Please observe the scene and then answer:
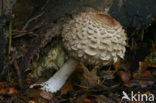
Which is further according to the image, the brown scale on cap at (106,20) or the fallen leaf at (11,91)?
the fallen leaf at (11,91)

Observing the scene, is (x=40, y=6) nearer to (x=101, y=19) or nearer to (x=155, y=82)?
(x=101, y=19)

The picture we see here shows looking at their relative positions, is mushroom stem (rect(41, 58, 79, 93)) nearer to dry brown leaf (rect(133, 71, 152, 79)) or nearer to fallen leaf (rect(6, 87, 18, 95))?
fallen leaf (rect(6, 87, 18, 95))

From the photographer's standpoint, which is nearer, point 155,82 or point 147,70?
point 155,82

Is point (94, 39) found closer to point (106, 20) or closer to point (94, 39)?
point (94, 39)

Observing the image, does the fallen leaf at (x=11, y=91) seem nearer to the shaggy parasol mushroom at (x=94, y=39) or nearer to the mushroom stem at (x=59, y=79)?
the mushroom stem at (x=59, y=79)

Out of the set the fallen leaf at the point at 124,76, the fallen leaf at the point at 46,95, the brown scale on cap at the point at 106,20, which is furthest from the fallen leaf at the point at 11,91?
the fallen leaf at the point at 124,76

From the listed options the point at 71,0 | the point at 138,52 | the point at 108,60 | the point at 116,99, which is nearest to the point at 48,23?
the point at 71,0

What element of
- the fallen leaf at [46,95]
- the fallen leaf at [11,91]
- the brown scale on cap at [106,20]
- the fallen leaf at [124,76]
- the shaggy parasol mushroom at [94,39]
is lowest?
the fallen leaf at [46,95]

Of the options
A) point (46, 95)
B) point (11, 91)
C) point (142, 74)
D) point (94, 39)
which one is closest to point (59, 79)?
point (46, 95)

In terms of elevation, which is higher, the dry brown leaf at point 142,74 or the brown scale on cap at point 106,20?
the brown scale on cap at point 106,20
